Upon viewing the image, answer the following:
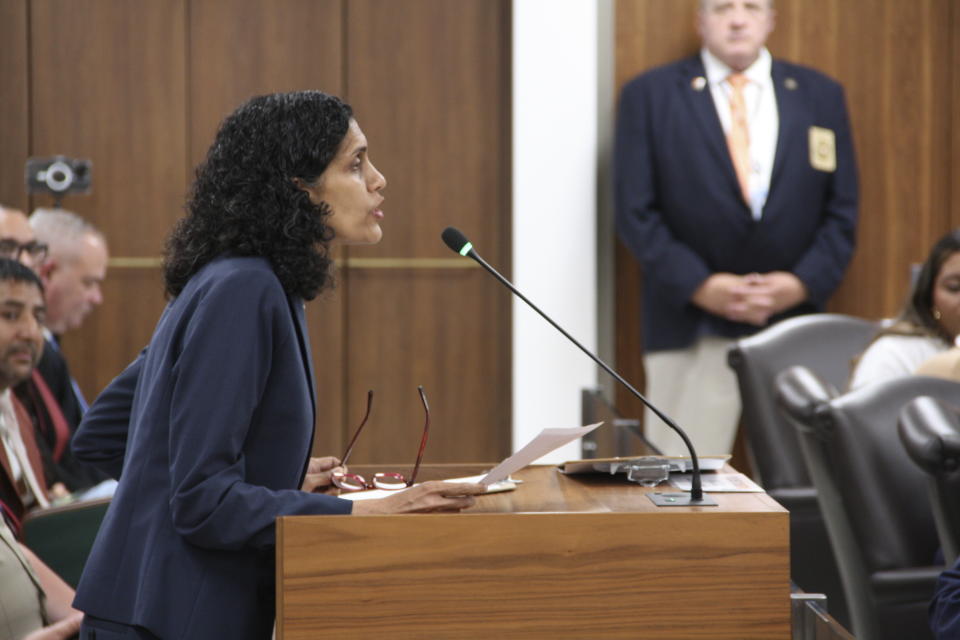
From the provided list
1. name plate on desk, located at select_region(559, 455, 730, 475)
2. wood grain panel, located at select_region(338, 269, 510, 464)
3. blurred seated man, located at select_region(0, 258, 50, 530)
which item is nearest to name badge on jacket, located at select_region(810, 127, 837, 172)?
wood grain panel, located at select_region(338, 269, 510, 464)

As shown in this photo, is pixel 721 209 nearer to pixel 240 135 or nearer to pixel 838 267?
pixel 838 267

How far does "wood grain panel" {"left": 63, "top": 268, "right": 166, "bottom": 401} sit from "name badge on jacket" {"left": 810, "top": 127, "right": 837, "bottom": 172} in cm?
304

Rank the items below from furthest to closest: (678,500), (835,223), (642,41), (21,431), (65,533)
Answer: (642,41) → (835,223) → (21,431) → (65,533) → (678,500)

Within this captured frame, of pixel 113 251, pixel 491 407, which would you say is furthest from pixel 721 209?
pixel 113 251

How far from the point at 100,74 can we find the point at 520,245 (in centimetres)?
212

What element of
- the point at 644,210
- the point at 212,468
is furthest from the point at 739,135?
the point at 212,468

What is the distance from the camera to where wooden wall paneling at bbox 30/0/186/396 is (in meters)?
6.10

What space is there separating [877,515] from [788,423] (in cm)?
130

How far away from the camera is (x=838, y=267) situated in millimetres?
5645

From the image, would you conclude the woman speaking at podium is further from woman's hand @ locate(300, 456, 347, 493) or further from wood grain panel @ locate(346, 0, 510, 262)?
wood grain panel @ locate(346, 0, 510, 262)

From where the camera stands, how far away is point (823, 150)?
5746mm

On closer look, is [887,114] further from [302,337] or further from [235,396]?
[235,396]

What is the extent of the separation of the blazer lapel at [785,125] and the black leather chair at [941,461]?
329cm

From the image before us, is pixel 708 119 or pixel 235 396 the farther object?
pixel 708 119
